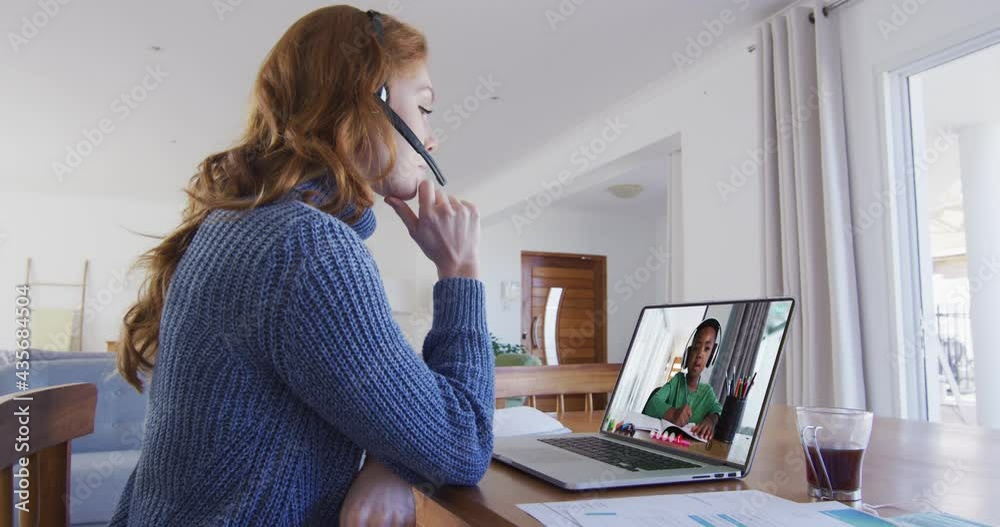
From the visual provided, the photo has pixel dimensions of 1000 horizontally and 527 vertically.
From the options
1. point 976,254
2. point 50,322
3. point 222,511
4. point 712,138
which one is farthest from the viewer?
point 50,322

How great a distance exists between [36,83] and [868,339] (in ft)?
15.2

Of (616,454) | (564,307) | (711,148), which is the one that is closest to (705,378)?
(616,454)

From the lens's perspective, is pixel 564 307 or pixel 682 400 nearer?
pixel 682 400

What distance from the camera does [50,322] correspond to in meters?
6.73

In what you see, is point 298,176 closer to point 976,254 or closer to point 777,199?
point 777,199

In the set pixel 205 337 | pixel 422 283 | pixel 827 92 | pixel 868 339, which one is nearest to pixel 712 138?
pixel 827 92

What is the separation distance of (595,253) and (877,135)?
214 inches

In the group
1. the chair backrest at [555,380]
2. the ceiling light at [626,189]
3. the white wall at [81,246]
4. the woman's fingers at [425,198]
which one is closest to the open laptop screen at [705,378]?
the woman's fingers at [425,198]

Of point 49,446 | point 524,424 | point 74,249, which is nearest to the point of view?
point 49,446

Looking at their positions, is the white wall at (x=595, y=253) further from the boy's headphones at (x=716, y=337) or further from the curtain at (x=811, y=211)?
the boy's headphones at (x=716, y=337)

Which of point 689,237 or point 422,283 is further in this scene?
point 422,283

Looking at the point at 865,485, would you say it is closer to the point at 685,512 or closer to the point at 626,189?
the point at 685,512

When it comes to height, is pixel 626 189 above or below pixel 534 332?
above

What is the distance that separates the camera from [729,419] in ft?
2.60
